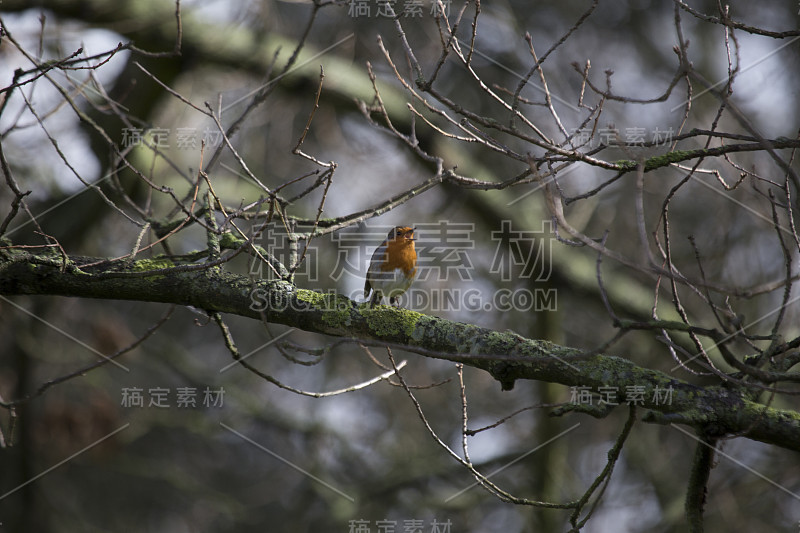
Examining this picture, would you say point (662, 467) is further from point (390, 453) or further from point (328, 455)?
point (328, 455)

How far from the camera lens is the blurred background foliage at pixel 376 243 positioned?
5.36 meters

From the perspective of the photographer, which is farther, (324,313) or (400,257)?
(400,257)

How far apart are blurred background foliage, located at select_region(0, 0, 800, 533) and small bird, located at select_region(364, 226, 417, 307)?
98 centimetres

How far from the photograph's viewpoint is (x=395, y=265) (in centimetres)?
472

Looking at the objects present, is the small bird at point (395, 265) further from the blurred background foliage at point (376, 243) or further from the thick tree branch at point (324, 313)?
the thick tree branch at point (324, 313)

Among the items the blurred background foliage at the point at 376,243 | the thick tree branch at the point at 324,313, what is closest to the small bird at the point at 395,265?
the blurred background foliage at the point at 376,243

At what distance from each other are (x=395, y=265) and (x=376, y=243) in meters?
1.12

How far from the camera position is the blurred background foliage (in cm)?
536

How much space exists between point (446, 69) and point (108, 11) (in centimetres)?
395

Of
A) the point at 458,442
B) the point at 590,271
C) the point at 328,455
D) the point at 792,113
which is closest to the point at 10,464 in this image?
the point at 328,455

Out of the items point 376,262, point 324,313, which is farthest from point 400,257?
point 324,313

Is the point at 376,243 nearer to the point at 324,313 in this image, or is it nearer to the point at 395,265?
the point at 395,265

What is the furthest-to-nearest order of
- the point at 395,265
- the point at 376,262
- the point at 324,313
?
the point at 376,262 < the point at 395,265 < the point at 324,313

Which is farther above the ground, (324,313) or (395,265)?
(395,265)
